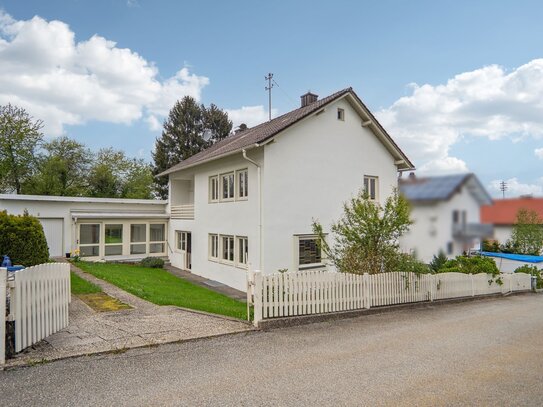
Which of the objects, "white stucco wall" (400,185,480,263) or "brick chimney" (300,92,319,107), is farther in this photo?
"brick chimney" (300,92,319,107)

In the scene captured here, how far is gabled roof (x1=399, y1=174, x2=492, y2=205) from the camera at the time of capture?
1.97 metres

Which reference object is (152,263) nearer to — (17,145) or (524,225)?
(524,225)

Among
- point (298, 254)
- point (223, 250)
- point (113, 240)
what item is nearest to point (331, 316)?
point (298, 254)

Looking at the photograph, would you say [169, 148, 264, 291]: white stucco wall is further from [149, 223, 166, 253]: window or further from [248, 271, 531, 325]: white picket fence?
[248, 271, 531, 325]: white picket fence

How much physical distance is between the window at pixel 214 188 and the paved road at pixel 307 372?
11.1 m

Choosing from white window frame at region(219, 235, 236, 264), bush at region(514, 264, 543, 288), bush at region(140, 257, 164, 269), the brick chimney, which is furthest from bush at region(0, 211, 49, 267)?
bush at region(514, 264, 543, 288)

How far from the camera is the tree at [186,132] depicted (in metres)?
45.2

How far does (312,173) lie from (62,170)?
3586 centimetres

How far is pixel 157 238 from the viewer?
24.6 metres

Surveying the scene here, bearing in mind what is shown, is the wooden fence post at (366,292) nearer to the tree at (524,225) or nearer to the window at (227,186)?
the tree at (524,225)

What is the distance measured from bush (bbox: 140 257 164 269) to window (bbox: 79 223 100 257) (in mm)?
2946

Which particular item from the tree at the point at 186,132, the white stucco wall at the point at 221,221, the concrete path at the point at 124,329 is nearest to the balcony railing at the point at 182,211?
the white stucco wall at the point at 221,221

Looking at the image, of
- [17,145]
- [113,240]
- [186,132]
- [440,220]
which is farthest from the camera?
[186,132]

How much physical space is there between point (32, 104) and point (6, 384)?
43.8 metres
